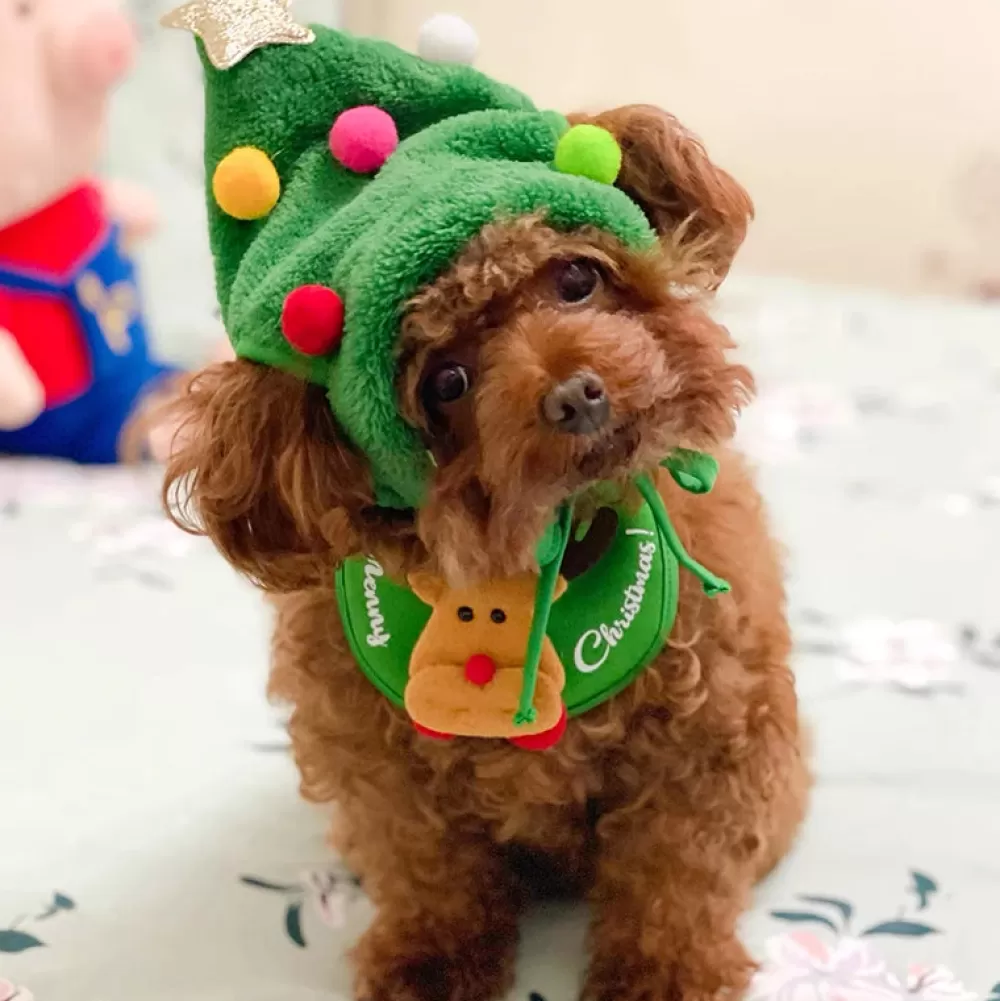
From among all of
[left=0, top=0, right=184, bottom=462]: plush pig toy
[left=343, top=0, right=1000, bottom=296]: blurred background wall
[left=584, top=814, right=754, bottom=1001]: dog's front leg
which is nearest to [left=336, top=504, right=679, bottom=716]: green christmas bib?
[left=584, top=814, right=754, bottom=1001]: dog's front leg

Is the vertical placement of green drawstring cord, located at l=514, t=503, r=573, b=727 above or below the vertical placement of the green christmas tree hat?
below

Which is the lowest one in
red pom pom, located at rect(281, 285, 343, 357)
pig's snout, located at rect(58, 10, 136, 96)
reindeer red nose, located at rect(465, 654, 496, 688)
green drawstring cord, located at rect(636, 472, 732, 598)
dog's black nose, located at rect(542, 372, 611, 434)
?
reindeer red nose, located at rect(465, 654, 496, 688)

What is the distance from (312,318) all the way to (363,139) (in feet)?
0.39

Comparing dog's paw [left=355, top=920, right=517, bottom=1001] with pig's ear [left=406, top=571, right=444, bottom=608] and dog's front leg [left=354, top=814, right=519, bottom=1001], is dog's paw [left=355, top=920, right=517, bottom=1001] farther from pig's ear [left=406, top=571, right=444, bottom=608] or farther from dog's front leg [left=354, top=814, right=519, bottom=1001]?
pig's ear [left=406, top=571, right=444, bottom=608]

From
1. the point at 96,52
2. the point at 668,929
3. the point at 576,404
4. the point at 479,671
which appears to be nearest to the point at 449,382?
the point at 576,404

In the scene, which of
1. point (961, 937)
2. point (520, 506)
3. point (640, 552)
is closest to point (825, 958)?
point (961, 937)

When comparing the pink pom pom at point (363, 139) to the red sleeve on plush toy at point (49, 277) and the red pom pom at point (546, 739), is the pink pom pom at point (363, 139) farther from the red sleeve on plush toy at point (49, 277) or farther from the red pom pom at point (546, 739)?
the red sleeve on plush toy at point (49, 277)

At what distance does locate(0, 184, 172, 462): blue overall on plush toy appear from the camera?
1.54 m

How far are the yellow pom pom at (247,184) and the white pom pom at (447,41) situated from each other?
11cm

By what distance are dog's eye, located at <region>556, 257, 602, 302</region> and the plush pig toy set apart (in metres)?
0.90

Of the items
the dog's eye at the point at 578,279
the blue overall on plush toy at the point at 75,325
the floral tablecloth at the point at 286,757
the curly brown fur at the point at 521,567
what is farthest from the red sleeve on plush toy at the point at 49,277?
the dog's eye at the point at 578,279

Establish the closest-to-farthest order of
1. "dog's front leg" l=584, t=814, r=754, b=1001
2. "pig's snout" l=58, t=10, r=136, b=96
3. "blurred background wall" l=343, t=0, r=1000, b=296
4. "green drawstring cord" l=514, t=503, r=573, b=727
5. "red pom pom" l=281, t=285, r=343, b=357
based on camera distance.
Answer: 1. "red pom pom" l=281, t=285, r=343, b=357
2. "green drawstring cord" l=514, t=503, r=573, b=727
3. "dog's front leg" l=584, t=814, r=754, b=1001
4. "pig's snout" l=58, t=10, r=136, b=96
5. "blurred background wall" l=343, t=0, r=1000, b=296

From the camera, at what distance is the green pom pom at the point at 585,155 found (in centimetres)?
67

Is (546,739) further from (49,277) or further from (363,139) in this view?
(49,277)
